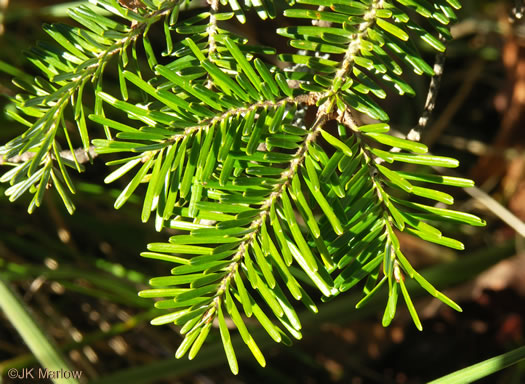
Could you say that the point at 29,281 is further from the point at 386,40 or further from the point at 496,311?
the point at 496,311

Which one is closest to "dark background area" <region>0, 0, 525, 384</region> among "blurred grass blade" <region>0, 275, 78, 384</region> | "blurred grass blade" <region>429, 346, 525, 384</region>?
"blurred grass blade" <region>0, 275, 78, 384</region>

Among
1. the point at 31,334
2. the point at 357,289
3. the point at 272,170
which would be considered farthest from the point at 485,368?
the point at 357,289

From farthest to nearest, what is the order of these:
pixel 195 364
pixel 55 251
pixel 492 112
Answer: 1. pixel 492 112
2. pixel 55 251
3. pixel 195 364

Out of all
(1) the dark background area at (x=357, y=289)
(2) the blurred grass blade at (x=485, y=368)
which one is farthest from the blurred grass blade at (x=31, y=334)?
(2) the blurred grass blade at (x=485, y=368)

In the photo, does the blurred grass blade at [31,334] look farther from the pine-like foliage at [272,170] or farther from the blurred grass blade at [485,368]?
the blurred grass blade at [485,368]

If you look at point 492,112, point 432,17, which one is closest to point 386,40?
point 432,17

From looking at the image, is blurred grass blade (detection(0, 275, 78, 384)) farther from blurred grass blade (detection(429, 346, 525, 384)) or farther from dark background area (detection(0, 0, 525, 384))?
blurred grass blade (detection(429, 346, 525, 384))

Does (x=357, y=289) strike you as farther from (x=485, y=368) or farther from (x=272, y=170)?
(x=272, y=170)

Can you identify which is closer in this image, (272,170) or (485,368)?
(272,170)
